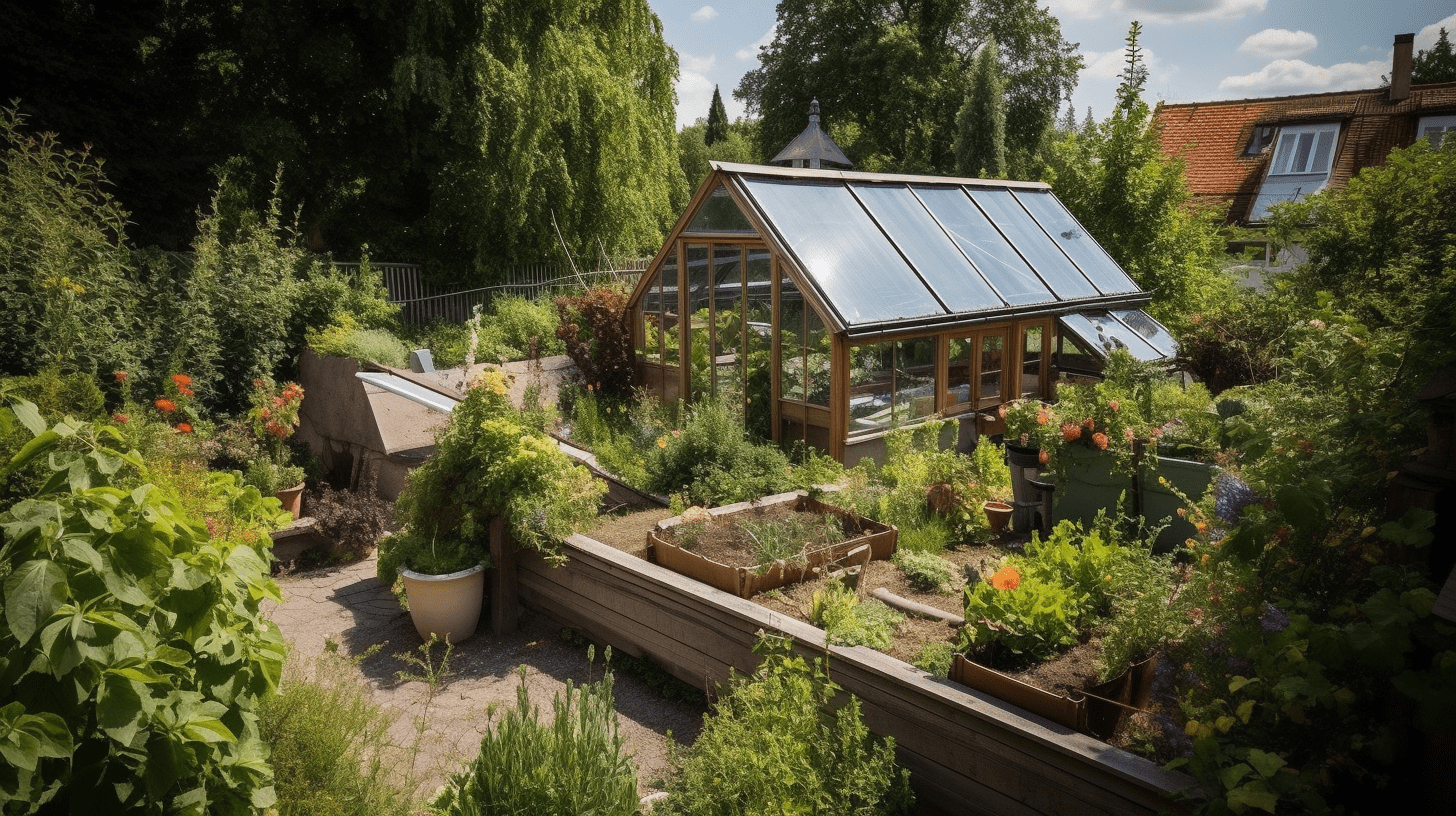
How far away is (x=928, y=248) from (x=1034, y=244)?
2.13 metres

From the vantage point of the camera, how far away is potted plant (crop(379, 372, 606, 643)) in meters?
5.76

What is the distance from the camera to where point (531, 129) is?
14.9 metres

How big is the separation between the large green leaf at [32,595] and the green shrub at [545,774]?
1669 millimetres

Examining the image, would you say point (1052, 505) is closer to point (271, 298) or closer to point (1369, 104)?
point (271, 298)

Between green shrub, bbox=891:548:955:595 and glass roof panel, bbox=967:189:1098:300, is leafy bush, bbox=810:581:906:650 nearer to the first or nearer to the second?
green shrub, bbox=891:548:955:595

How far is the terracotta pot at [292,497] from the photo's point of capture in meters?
7.74

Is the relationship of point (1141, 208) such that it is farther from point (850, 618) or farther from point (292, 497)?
point (292, 497)

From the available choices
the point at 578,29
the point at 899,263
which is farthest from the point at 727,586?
the point at 578,29

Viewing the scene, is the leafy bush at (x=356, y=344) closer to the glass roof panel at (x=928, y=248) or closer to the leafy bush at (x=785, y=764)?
the glass roof panel at (x=928, y=248)

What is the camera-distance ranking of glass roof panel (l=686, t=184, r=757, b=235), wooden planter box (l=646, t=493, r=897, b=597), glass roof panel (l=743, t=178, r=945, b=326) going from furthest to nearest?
glass roof panel (l=686, t=184, r=757, b=235) → glass roof panel (l=743, t=178, r=945, b=326) → wooden planter box (l=646, t=493, r=897, b=597)

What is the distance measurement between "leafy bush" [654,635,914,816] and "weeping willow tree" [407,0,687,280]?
43.1ft

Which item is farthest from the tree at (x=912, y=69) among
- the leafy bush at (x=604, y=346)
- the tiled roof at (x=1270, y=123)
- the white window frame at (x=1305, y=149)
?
the leafy bush at (x=604, y=346)

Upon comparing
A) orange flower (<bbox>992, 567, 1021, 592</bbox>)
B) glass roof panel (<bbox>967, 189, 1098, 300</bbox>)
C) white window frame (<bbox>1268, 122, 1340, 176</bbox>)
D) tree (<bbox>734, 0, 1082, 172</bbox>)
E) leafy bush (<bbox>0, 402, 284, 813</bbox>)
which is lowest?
orange flower (<bbox>992, 567, 1021, 592</bbox>)

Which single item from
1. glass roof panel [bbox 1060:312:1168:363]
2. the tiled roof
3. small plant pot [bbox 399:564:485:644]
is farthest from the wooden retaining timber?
the tiled roof
